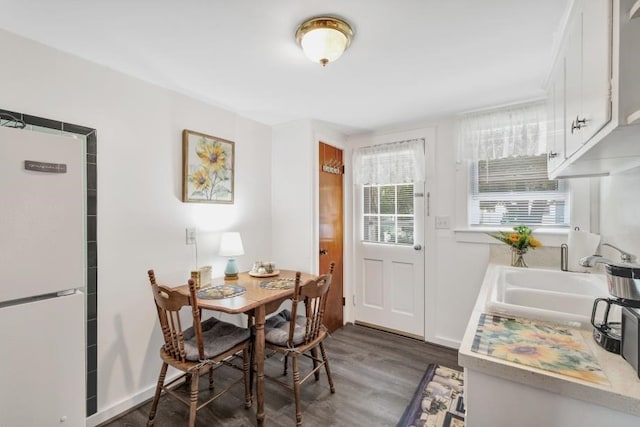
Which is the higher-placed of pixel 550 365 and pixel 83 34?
pixel 83 34

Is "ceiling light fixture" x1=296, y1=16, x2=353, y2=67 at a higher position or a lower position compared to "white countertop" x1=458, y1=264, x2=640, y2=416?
higher

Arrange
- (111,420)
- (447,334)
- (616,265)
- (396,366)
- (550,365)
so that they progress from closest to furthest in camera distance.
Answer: (550,365) → (616,265) → (111,420) → (396,366) → (447,334)

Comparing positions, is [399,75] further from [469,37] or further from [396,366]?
[396,366]

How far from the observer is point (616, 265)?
93cm

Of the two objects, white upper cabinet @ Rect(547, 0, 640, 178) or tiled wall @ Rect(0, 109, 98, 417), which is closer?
white upper cabinet @ Rect(547, 0, 640, 178)

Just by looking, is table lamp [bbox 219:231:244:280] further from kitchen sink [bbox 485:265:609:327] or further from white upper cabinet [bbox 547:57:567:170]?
white upper cabinet [bbox 547:57:567:170]

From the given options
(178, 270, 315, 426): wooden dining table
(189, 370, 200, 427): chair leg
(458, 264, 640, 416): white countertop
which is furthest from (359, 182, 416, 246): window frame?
(189, 370, 200, 427): chair leg

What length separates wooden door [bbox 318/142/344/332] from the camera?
2922mm

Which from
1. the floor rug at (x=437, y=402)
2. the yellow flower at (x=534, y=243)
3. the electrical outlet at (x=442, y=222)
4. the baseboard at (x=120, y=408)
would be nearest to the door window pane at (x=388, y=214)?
the electrical outlet at (x=442, y=222)

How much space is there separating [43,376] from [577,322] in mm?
2070

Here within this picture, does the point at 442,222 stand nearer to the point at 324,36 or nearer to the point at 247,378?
the point at 324,36

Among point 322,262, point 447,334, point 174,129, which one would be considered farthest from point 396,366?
point 174,129

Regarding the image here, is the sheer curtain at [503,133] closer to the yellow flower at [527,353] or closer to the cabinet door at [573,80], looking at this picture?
the cabinet door at [573,80]

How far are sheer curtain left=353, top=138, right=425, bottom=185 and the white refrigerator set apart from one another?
8.21 feet
